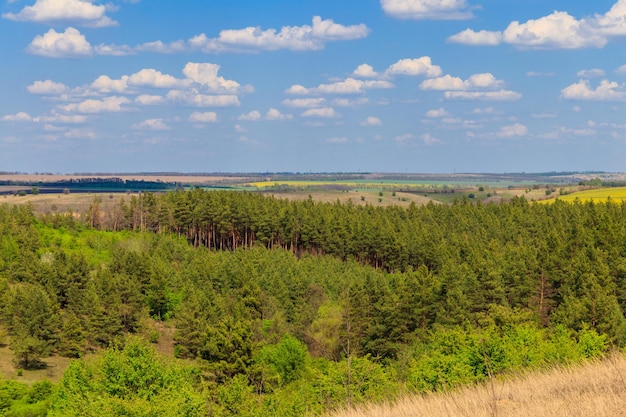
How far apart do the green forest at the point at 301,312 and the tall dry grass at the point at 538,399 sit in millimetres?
9565

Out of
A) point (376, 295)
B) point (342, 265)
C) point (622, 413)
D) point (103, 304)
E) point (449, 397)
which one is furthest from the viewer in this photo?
point (342, 265)

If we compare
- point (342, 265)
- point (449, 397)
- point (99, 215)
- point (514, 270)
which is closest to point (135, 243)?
point (99, 215)

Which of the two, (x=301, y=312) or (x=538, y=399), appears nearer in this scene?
(x=538, y=399)

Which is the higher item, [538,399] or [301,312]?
[538,399]

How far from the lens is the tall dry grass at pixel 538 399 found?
577 inches

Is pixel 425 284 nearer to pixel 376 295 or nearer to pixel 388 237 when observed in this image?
pixel 376 295

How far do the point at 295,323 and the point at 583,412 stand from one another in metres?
78.0

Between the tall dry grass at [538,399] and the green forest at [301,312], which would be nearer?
the tall dry grass at [538,399]

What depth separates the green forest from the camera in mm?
48969

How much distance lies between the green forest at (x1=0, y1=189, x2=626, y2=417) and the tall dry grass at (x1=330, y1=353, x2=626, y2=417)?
9.56 m

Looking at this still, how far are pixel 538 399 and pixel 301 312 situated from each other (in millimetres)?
77323

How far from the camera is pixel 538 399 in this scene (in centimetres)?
1627

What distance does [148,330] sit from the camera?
9188 cm

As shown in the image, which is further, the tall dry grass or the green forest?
the green forest
